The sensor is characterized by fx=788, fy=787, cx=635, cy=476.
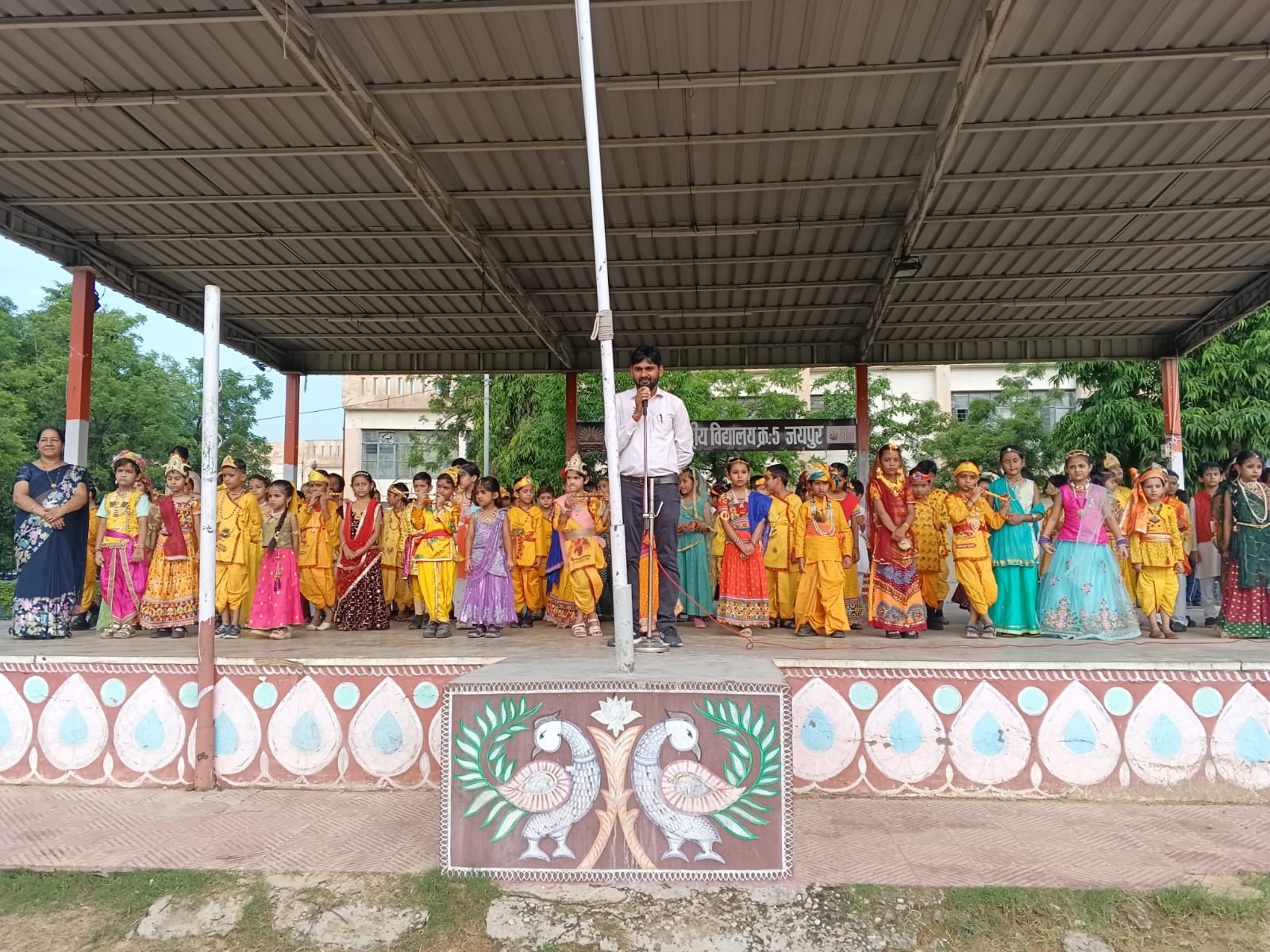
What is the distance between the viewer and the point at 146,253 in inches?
349

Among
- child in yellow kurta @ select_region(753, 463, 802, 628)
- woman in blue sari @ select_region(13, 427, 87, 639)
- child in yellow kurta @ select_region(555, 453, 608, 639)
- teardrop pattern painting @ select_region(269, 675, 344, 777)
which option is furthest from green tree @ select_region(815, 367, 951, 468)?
teardrop pattern painting @ select_region(269, 675, 344, 777)

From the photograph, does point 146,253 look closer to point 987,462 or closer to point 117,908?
point 117,908

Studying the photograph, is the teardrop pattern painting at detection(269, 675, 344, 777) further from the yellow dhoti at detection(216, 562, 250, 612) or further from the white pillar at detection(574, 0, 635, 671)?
the yellow dhoti at detection(216, 562, 250, 612)

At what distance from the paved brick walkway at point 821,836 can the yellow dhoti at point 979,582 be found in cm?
195

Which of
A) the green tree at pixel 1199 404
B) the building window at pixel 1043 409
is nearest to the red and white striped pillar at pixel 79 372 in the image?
the green tree at pixel 1199 404

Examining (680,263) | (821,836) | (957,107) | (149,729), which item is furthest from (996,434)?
(149,729)

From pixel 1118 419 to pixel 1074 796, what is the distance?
12.1 m

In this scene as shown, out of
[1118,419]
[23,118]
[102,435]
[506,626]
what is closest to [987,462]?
[1118,419]

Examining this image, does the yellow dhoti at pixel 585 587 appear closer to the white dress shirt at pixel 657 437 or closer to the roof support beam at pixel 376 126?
the white dress shirt at pixel 657 437

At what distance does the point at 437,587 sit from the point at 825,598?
2.89 m

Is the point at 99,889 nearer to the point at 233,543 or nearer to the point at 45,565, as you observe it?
the point at 233,543

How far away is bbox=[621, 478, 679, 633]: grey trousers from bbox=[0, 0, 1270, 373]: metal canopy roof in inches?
122

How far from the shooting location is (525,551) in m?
7.18

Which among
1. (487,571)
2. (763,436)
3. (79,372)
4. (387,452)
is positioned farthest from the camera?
(387,452)
